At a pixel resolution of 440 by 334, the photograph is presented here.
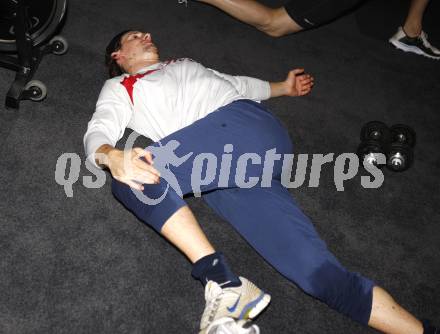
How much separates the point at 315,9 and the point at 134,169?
163 cm

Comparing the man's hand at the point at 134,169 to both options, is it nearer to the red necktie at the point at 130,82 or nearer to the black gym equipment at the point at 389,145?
the red necktie at the point at 130,82

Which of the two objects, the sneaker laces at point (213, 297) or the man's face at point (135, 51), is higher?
the man's face at point (135, 51)

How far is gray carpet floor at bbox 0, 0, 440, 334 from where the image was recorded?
61.7 inches

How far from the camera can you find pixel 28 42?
6.38ft

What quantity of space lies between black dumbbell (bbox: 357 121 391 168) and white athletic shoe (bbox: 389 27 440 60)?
91 centimetres

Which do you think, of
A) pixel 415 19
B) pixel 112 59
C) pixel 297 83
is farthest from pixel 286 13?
pixel 112 59

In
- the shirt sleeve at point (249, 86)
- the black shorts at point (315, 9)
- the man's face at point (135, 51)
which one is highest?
the black shorts at point (315, 9)

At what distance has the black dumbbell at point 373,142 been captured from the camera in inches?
80.0

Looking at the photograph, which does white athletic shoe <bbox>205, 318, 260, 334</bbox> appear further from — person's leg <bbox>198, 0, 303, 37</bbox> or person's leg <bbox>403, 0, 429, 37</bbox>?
person's leg <bbox>403, 0, 429, 37</bbox>

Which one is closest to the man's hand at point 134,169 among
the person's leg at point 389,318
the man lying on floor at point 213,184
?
the man lying on floor at point 213,184

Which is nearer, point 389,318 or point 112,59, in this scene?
point 389,318

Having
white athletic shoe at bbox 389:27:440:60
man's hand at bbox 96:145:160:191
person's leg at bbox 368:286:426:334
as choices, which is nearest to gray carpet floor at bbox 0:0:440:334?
white athletic shoe at bbox 389:27:440:60

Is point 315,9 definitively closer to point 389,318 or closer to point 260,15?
point 260,15

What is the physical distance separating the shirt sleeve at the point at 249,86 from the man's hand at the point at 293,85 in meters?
0.07
